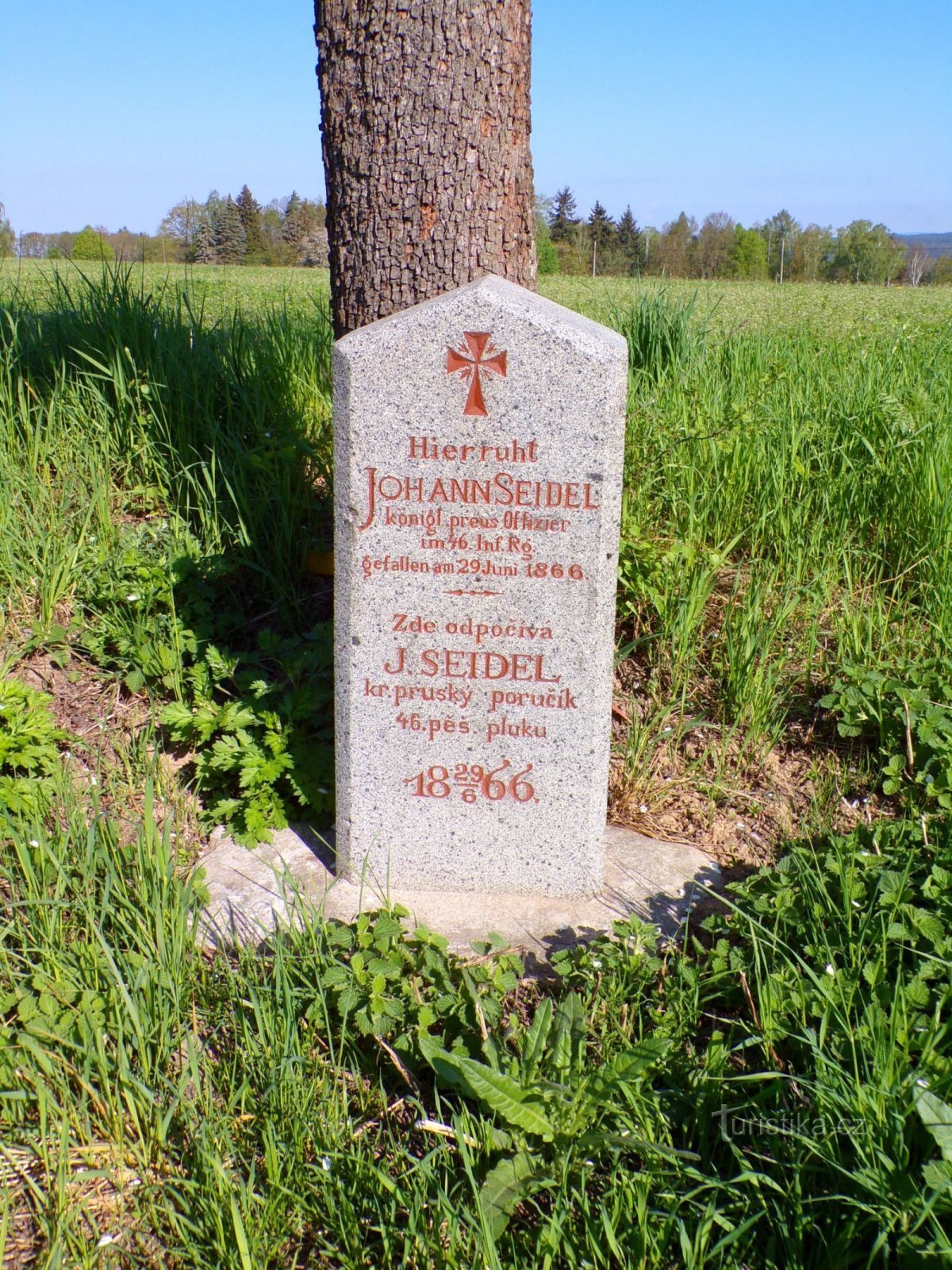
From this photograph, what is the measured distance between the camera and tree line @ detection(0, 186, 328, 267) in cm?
461

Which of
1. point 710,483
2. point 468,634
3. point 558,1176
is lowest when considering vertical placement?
point 558,1176

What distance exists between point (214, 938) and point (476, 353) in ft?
4.58

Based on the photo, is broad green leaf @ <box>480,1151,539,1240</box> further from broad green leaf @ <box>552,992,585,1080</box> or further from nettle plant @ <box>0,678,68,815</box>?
nettle plant @ <box>0,678,68,815</box>

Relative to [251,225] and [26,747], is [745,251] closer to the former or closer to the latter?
[251,225]

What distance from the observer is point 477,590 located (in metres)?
2.23

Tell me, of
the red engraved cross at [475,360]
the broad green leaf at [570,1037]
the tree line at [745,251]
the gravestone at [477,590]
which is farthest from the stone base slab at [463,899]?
the tree line at [745,251]

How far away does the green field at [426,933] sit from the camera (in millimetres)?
1499

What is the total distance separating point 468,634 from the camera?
2266mm

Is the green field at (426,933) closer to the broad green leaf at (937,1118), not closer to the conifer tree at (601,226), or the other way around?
the broad green leaf at (937,1118)

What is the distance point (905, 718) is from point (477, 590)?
1.24 meters

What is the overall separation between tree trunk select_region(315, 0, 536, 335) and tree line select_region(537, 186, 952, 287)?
39.0 meters

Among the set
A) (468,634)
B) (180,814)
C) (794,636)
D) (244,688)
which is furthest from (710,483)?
(180,814)

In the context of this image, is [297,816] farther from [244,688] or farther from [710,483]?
[710,483]

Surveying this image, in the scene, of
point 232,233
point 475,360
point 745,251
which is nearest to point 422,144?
point 475,360
